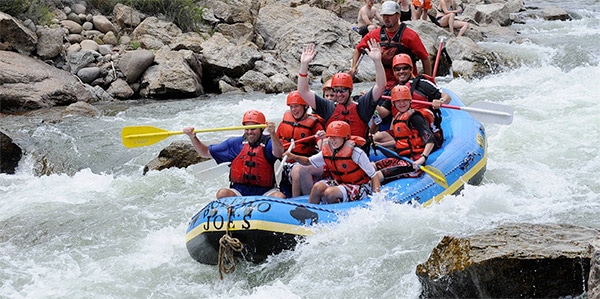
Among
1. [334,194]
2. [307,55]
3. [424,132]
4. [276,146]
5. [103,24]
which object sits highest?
[307,55]

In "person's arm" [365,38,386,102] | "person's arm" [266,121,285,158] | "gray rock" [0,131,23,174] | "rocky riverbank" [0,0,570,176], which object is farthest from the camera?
"rocky riverbank" [0,0,570,176]

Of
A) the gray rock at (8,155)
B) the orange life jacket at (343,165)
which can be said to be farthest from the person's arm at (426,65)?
the gray rock at (8,155)

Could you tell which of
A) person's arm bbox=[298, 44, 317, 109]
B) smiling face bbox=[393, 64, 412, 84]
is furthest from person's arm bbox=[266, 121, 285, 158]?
smiling face bbox=[393, 64, 412, 84]

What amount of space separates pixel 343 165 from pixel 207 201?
1.98 m

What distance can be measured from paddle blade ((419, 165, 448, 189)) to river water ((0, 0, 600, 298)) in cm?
19

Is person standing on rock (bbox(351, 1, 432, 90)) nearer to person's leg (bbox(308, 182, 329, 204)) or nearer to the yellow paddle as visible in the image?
person's leg (bbox(308, 182, 329, 204))

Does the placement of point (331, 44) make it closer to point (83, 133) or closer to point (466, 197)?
point (83, 133)

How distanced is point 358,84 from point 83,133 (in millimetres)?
4671

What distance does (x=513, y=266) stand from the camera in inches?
134

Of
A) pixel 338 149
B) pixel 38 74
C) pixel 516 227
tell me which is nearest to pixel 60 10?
pixel 38 74

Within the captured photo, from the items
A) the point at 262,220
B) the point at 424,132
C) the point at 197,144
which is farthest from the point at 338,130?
the point at 197,144

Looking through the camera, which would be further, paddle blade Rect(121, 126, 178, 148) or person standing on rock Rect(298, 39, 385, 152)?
paddle blade Rect(121, 126, 178, 148)

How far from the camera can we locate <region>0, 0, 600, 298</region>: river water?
14.9 ft

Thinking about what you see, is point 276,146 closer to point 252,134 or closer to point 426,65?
point 252,134
